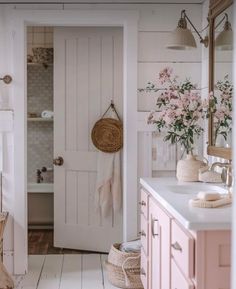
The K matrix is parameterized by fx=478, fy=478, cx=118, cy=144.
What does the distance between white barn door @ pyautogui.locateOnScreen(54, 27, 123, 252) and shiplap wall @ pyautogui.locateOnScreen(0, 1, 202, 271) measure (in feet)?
1.84

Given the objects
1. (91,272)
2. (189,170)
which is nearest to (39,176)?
(91,272)

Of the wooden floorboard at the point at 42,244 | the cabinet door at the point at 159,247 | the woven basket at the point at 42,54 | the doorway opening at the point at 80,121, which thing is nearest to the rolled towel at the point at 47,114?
the woven basket at the point at 42,54

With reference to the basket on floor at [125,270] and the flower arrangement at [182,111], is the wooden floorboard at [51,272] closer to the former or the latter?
the basket on floor at [125,270]

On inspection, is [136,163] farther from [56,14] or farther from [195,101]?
[56,14]

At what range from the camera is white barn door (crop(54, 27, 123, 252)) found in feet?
13.9

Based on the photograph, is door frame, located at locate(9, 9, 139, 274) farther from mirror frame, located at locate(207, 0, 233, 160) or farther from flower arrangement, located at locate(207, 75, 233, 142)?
flower arrangement, located at locate(207, 75, 233, 142)

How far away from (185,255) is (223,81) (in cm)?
153

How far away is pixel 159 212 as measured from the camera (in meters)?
2.41

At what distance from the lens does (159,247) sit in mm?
2426

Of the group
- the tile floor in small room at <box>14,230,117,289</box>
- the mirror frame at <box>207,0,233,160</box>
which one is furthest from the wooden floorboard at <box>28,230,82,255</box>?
the mirror frame at <box>207,0,233,160</box>

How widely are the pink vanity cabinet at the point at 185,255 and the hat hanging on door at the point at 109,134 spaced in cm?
155

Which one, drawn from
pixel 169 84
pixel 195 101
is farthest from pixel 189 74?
pixel 195 101

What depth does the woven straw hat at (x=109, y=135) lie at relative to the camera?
164 inches

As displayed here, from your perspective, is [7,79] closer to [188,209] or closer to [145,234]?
[145,234]
